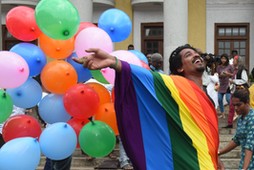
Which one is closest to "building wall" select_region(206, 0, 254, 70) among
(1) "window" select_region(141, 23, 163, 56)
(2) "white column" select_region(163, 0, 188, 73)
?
(1) "window" select_region(141, 23, 163, 56)

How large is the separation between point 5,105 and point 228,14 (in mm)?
13668

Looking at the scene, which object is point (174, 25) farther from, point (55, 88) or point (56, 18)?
point (56, 18)

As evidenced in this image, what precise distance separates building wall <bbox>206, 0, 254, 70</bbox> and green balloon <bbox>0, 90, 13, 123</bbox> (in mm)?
13278

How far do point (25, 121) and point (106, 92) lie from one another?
31.5 inches

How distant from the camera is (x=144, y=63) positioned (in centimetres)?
455

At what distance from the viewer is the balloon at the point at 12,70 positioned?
4.11 metres

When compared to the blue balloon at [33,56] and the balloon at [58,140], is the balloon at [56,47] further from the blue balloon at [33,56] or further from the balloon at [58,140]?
the balloon at [58,140]

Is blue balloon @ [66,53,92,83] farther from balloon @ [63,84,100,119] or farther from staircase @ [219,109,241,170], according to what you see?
staircase @ [219,109,241,170]

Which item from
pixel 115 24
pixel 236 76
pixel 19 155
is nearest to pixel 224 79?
pixel 236 76

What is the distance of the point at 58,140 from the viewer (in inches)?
163

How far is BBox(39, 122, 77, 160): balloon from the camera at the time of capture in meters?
4.15

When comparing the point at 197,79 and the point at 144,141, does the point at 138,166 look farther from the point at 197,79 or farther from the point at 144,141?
the point at 197,79

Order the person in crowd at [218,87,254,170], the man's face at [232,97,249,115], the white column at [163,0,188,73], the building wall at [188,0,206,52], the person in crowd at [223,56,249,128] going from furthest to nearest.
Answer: the building wall at [188,0,206,52] < the white column at [163,0,188,73] < the person in crowd at [223,56,249,128] < the man's face at [232,97,249,115] < the person in crowd at [218,87,254,170]

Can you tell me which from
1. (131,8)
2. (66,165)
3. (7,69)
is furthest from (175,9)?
(7,69)
